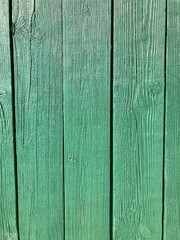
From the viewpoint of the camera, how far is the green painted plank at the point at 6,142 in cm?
158

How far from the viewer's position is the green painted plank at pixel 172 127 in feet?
5.31

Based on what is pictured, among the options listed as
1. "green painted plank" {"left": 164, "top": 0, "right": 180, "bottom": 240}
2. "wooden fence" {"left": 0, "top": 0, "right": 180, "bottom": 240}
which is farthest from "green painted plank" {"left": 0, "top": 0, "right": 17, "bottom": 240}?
"green painted plank" {"left": 164, "top": 0, "right": 180, "bottom": 240}

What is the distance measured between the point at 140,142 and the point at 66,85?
1.14 feet

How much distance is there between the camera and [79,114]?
64.1 inches

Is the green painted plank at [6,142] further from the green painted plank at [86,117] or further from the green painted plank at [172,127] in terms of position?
the green painted plank at [172,127]

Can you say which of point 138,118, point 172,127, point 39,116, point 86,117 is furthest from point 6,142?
point 172,127

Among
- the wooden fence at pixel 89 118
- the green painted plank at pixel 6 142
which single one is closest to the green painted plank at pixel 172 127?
the wooden fence at pixel 89 118

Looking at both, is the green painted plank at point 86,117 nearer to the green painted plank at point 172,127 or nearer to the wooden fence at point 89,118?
the wooden fence at point 89,118

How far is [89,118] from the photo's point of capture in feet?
5.35

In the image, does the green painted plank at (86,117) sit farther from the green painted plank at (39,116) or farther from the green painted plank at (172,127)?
the green painted plank at (172,127)

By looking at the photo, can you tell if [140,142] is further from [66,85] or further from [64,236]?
[64,236]

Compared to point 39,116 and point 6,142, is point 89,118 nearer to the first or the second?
point 39,116

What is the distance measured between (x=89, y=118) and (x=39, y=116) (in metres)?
0.18

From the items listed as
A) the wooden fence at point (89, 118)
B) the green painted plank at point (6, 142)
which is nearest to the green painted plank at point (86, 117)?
the wooden fence at point (89, 118)
